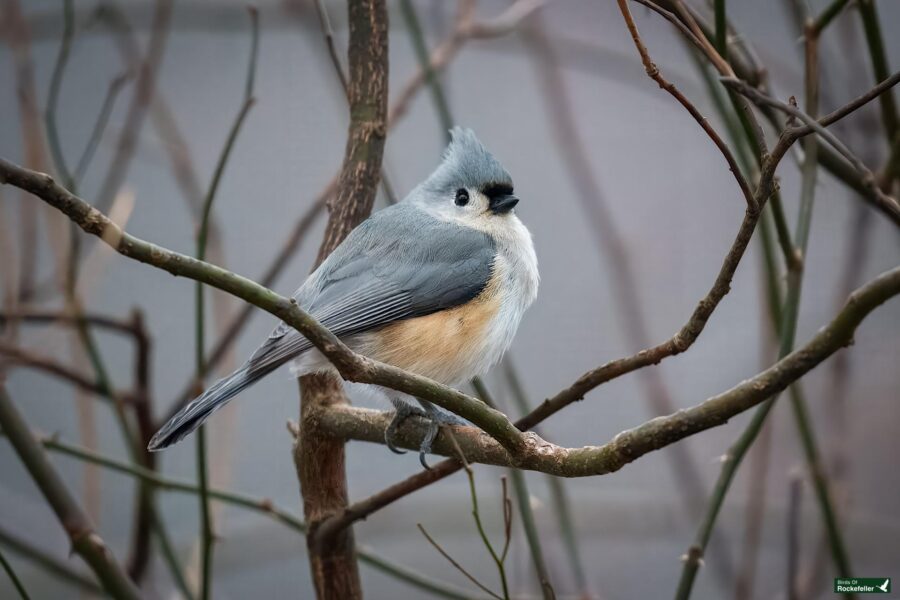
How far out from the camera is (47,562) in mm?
1989

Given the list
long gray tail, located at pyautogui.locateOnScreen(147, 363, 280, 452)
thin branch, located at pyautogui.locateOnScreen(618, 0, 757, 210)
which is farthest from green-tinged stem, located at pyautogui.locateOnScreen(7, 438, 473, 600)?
thin branch, located at pyautogui.locateOnScreen(618, 0, 757, 210)

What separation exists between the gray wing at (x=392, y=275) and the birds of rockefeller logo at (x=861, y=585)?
0.97 metres

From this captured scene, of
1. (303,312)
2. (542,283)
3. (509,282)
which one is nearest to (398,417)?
(509,282)

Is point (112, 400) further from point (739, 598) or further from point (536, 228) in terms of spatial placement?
point (536, 228)

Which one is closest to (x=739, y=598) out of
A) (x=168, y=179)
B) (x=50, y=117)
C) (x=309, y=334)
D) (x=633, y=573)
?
(x=633, y=573)

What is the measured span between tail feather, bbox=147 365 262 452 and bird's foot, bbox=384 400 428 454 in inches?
11.5

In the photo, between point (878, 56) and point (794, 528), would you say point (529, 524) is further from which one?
point (878, 56)

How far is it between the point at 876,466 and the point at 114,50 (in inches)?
122

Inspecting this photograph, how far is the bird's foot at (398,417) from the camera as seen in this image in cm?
184

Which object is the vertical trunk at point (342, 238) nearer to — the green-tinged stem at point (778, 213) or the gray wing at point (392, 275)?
the gray wing at point (392, 275)

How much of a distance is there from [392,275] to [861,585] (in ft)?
3.83

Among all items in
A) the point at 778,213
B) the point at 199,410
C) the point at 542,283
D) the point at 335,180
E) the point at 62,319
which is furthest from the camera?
the point at 542,283

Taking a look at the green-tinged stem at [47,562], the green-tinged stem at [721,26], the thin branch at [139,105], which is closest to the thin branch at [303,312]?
the green-tinged stem at [721,26]

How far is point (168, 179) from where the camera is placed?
3758 millimetres
